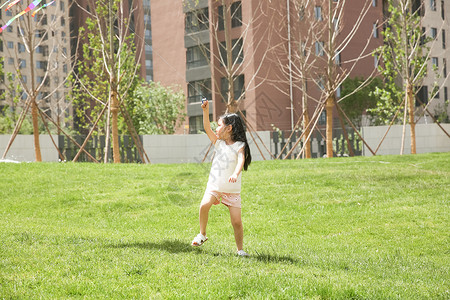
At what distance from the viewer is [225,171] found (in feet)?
20.1

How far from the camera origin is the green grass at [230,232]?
4.80m

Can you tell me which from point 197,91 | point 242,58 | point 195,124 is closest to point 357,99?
point 242,58

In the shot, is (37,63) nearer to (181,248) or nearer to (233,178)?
(181,248)

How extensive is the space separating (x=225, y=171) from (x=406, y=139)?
72.2 feet

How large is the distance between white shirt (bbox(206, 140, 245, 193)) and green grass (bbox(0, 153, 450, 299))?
776mm

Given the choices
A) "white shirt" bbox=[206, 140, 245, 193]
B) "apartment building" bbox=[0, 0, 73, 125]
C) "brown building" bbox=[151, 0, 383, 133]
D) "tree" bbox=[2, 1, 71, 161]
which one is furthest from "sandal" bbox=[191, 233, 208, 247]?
"brown building" bbox=[151, 0, 383, 133]

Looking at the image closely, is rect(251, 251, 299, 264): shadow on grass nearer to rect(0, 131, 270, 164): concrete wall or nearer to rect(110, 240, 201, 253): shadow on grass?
rect(110, 240, 201, 253): shadow on grass

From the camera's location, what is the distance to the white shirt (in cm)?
609

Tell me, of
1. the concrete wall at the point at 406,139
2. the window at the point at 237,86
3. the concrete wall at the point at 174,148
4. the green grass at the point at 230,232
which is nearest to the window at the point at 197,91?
the window at the point at 237,86

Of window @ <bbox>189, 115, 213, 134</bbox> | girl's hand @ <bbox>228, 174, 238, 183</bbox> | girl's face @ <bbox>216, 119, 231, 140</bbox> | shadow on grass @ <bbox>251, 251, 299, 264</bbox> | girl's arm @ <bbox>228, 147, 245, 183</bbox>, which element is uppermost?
window @ <bbox>189, 115, 213, 134</bbox>

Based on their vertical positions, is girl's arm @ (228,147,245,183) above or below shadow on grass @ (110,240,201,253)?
above

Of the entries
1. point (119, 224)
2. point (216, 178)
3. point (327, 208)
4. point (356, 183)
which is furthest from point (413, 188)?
point (216, 178)

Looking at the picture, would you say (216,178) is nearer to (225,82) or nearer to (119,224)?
(119,224)

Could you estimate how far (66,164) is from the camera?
656 inches
